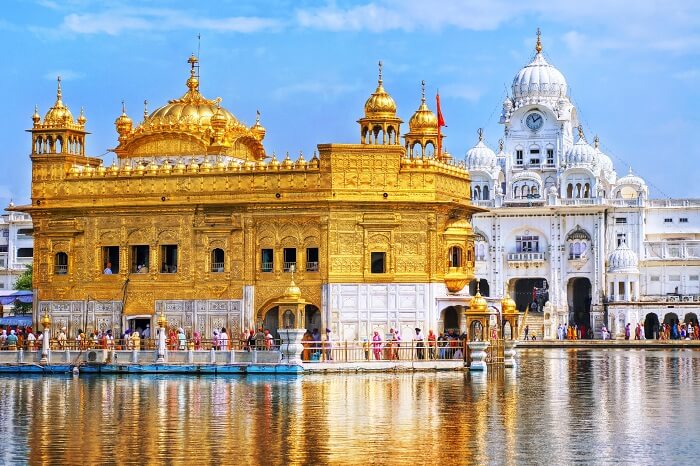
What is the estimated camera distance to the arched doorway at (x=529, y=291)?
7569cm

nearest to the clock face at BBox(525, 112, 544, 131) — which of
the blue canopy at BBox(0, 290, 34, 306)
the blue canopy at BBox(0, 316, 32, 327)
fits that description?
the blue canopy at BBox(0, 290, 34, 306)

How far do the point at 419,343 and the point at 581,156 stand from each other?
42115 millimetres

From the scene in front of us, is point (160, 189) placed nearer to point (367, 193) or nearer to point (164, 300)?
point (164, 300)

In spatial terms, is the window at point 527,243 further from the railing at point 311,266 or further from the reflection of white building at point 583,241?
→ the railing at point 311,266

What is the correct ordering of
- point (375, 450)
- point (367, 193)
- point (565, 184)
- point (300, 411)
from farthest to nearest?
1. point (565, 184)
2. point (367, 193)
3. point (300, 411)
4. point (375, 450)

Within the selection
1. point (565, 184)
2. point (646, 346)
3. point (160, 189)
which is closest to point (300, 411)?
point (160, 189)

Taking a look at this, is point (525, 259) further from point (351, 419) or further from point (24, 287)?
point (351, 419)

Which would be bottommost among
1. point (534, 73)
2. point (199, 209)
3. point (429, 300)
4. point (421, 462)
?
point (421, 462)

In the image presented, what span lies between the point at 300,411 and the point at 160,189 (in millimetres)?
18338

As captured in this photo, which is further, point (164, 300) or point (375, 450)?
point (164, 300)

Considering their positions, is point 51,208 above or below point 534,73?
below

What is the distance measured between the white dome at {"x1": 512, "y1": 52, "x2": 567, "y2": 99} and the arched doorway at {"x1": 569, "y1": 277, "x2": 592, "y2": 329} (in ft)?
42.1

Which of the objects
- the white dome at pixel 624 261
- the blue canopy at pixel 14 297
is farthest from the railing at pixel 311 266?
the white dome at pixel 624 261

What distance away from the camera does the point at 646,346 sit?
6197cm
